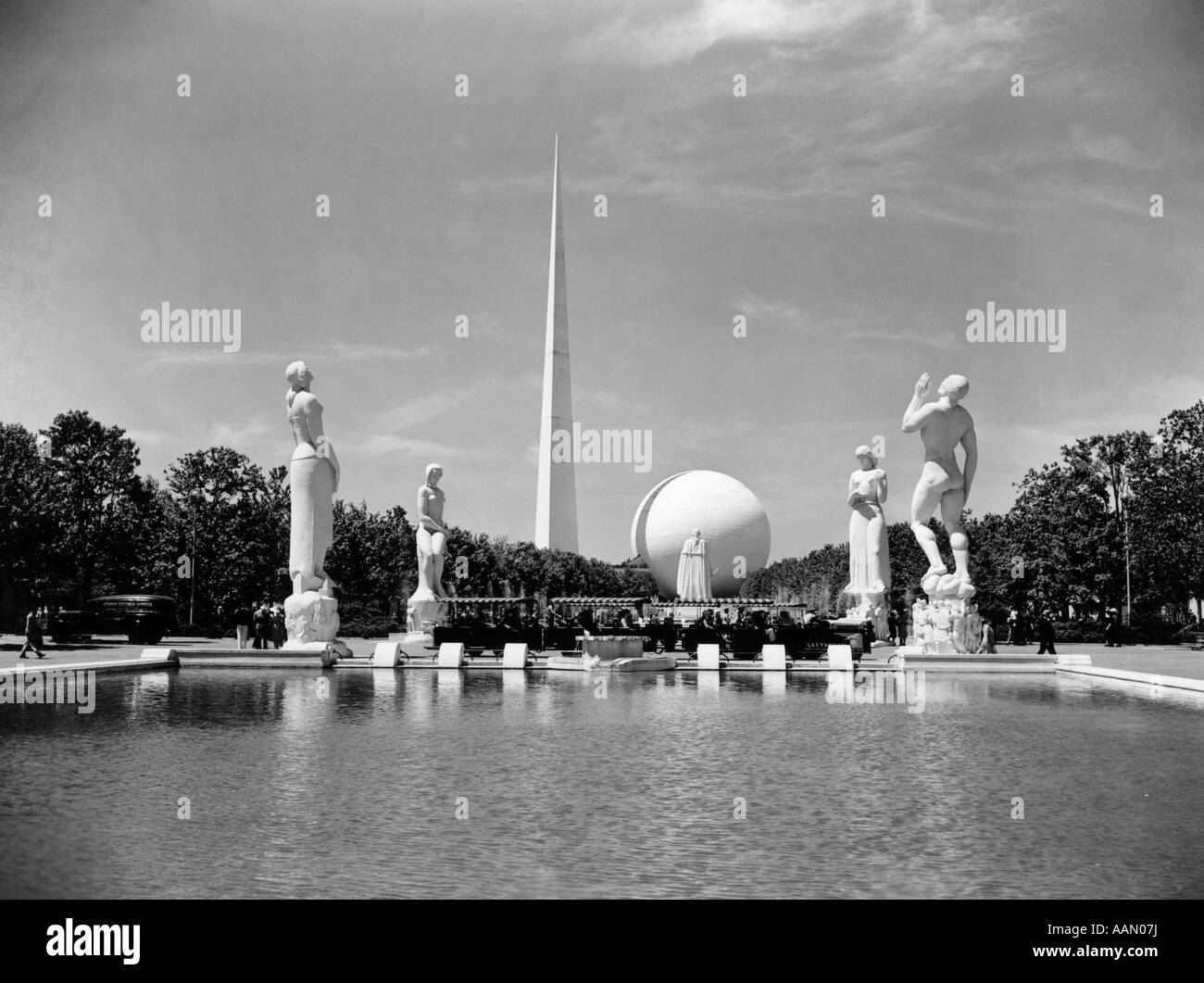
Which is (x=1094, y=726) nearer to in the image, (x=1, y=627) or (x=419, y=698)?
(x=419, y=698)

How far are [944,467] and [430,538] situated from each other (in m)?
12.9

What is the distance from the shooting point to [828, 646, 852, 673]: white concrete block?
17.9 metres

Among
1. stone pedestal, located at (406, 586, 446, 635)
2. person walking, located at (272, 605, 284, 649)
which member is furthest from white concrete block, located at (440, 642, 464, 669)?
stone pedestal, located at (406, 586, 446, 635)

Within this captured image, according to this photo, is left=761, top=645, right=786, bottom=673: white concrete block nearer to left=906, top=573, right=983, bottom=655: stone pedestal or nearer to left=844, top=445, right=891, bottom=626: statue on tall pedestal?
left=906, top=573, right=983, bottom=655: stone pedestal

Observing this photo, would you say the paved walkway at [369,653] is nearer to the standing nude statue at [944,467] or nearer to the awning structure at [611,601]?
the standing nude statue at [944,467]

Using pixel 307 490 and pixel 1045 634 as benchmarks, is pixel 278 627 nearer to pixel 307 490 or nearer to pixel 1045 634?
pixel 307 490

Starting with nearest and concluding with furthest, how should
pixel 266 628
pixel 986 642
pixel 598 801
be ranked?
pixel 598 801 < pixel 986 642 < pixel 266 628

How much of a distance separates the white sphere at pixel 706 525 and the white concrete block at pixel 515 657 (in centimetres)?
5295

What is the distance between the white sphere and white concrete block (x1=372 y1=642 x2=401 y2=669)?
53.5 metres

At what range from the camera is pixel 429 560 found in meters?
26.7

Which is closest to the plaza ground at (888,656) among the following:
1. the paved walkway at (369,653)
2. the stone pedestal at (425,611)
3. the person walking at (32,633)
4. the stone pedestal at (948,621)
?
the paved walkway at (369,653)

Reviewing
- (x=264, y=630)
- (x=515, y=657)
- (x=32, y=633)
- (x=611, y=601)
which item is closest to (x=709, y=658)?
(x=515, y=657)
